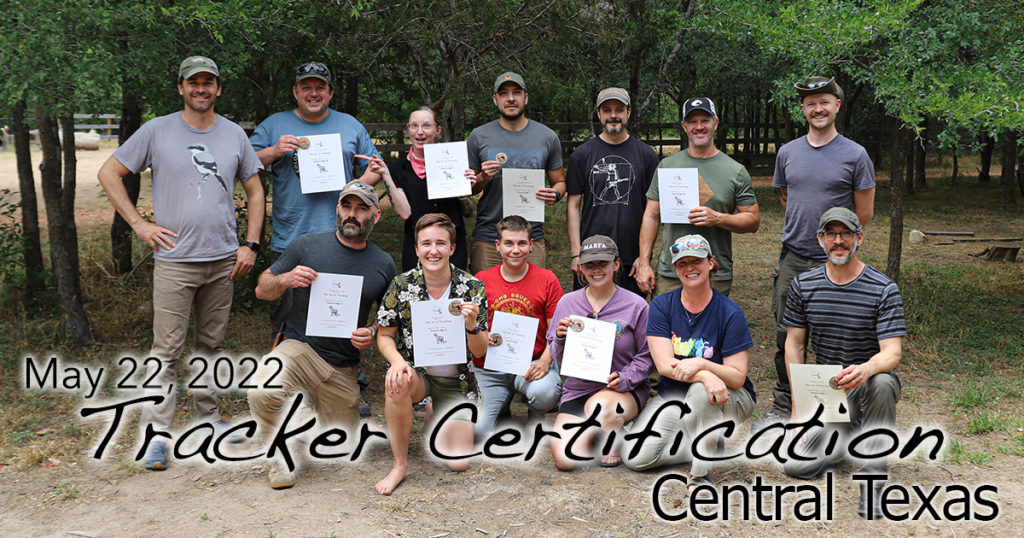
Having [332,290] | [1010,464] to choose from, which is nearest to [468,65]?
[332,290]

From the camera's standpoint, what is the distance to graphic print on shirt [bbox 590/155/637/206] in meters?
5.40

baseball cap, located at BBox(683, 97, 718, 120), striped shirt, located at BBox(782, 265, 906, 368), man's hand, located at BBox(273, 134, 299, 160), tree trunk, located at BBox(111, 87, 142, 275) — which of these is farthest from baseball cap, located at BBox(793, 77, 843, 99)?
tree trunk, located at BBox(111, 87, 142, 275)

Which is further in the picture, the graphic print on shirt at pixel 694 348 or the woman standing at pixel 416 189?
the woman standing at pixel 416 189

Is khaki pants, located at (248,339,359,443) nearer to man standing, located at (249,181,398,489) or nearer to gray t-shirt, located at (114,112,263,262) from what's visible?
man standing, located at (249,181,398,489)

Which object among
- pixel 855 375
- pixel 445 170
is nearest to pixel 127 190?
pixel 445 170

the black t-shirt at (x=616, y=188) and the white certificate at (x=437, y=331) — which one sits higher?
the black t-shirt at (x=616, y=188)

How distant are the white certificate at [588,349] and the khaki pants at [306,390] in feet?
4.39

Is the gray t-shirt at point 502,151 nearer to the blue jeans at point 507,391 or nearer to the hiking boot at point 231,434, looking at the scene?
the blue jeans at point 507,391

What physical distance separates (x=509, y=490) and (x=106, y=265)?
6.61 m

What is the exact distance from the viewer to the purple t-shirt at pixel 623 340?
15.1 feet

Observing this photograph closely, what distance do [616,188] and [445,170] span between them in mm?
1192

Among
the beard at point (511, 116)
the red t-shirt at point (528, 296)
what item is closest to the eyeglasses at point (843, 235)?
the red t-shirt at point (528, 296)

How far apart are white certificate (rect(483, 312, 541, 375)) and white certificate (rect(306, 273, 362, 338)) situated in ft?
2.75

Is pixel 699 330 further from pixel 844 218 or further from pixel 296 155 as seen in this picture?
pixel 296 155
